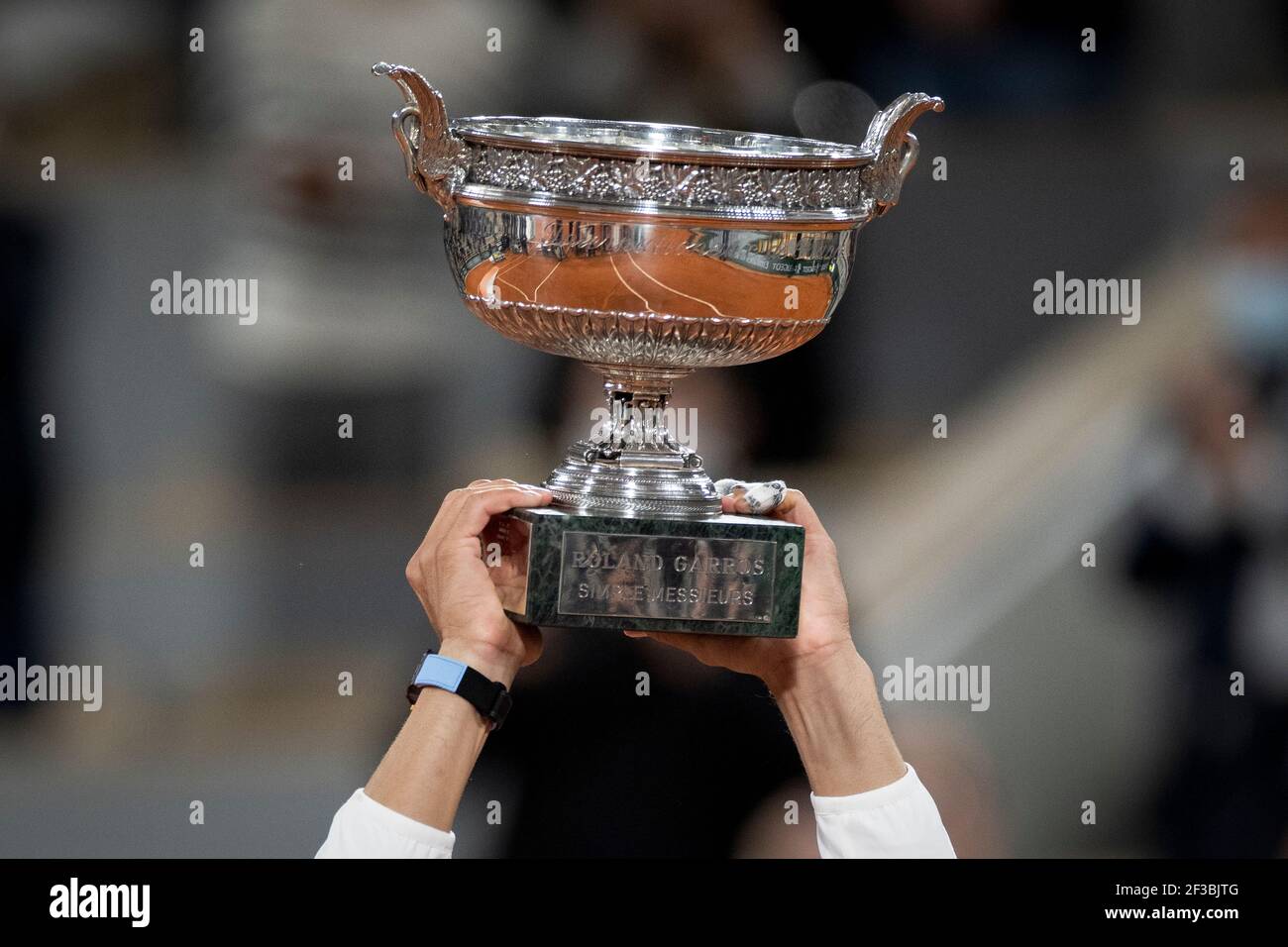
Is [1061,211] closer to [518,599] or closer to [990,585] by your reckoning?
[990,585]

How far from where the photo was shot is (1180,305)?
11.3 ft

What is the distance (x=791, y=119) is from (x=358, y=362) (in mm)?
937

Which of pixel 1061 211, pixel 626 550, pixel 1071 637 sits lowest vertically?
pixel 1071 637

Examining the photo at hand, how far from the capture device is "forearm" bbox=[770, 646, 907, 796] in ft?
7.14

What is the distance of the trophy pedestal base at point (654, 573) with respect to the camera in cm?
215

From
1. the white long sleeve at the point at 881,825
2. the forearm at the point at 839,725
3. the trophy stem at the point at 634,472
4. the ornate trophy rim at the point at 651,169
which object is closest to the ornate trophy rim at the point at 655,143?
the ornate trophy rim at the point at 651,169

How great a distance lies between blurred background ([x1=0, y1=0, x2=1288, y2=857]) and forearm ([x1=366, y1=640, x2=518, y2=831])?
121 cm

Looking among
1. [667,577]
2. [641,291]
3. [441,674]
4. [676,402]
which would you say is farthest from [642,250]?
[676,402]

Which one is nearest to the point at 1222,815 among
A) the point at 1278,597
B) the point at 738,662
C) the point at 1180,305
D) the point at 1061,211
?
the point at 1278,597

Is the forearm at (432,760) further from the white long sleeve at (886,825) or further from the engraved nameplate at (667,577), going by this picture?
the white long sleeve at (886,825)

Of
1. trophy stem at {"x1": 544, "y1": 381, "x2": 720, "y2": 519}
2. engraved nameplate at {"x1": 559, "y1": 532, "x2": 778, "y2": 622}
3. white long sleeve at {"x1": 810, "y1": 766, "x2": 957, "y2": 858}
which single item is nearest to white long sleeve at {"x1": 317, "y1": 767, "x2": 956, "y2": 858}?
white long sleeve at {"x1": 810, "y1": 766, "x2": 957, "y2": 858}

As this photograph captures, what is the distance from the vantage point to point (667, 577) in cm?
218

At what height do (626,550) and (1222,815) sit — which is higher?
(626,550)

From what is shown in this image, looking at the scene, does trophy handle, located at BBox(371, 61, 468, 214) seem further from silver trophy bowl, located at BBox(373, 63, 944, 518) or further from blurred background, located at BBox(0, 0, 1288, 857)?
blurred background, located at BBox(0, 0, 1288, 857)
